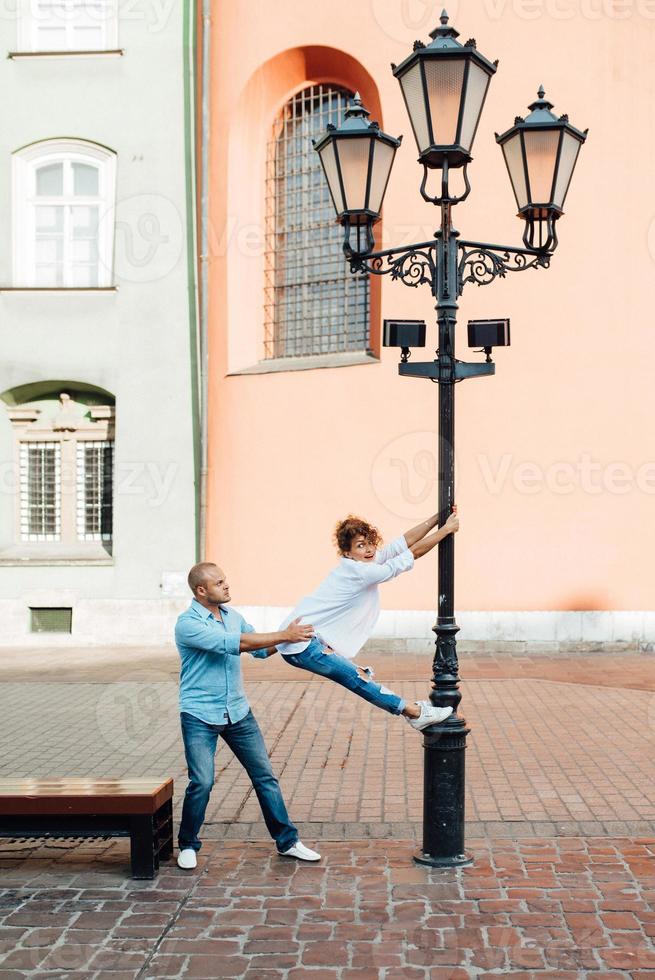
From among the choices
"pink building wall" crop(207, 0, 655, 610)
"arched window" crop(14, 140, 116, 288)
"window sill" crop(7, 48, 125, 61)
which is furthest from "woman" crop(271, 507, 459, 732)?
"window sill" crop(7, 48, 125, 61)

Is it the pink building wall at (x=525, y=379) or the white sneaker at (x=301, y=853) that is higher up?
the pink building wall at (x=525, y=379)

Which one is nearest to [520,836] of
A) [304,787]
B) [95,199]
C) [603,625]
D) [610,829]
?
[610,829]

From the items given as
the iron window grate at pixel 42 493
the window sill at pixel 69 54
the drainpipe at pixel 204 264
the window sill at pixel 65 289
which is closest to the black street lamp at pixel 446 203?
the drainpipe at pixel 204 264

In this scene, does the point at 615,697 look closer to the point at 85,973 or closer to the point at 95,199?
the point at 85,973

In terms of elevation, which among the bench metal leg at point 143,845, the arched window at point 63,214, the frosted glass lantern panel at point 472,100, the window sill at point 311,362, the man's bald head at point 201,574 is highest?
the arched window at point 63,214

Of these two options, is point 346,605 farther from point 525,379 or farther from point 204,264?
point 204,264

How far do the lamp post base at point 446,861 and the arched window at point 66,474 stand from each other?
11.0 metres

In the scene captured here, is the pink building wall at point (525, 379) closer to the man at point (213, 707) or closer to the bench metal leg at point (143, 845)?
the man at point (213, 707)

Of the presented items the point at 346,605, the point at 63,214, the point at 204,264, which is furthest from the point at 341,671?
the point at 63,214

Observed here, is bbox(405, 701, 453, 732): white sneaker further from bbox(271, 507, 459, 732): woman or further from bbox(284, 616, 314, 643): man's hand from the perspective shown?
bbox(284, 616, 314, 643): man's hand

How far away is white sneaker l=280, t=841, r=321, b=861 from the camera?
599 cm

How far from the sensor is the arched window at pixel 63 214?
625 inches

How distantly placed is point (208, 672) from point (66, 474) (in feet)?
35.9

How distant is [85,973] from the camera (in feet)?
14.9
